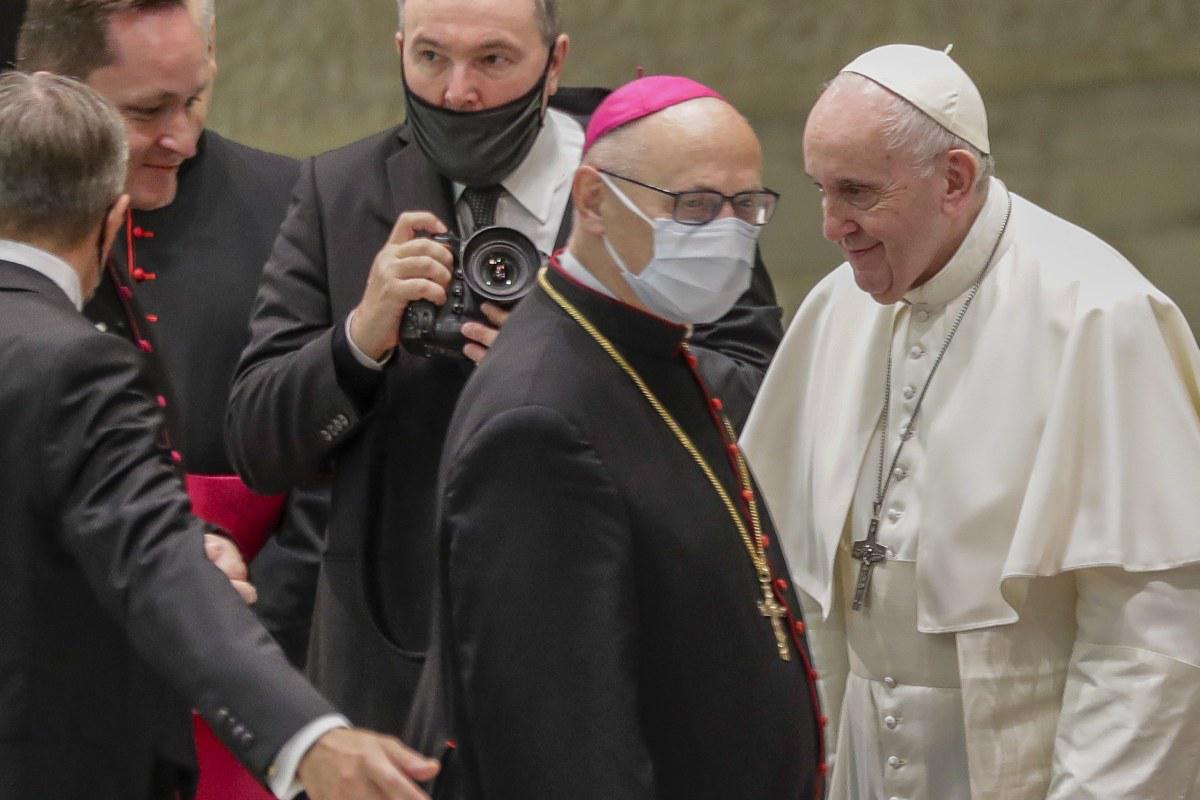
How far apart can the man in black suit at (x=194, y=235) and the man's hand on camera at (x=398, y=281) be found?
0.36 m

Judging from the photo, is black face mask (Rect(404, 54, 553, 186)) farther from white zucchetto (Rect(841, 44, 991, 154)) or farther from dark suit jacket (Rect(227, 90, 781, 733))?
white zucchetto (Rect(841, 44, 991, 154))

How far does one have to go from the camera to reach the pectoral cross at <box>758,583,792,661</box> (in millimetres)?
2549

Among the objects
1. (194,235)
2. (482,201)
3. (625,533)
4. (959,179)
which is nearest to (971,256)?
(959,179)

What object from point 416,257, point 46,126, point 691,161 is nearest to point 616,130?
point 691,161

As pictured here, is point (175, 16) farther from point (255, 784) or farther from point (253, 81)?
point (253, 81)

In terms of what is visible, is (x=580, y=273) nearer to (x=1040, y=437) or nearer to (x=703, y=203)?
(x=703, y=203)

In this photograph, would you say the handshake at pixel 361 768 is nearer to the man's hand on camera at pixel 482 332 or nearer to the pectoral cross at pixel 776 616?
the pectoral cross at pixel 776 616

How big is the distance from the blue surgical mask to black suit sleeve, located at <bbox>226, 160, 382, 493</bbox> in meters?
0.61

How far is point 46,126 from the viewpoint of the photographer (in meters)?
2.49

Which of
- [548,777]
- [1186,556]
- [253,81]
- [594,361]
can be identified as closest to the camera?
[548,777]

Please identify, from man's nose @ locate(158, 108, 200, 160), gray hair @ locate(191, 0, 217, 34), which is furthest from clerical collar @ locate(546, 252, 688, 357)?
gray hair @ locate(191, 0, 217, 34)

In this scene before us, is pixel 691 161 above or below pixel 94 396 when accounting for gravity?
above

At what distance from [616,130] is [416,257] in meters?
0.51

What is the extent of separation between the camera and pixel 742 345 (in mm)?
3285
